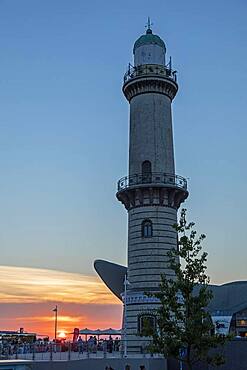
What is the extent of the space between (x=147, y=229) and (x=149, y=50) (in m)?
14.3

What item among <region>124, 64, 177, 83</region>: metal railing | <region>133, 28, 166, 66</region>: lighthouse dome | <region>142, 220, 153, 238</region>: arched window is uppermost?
<region>133, 28, 166, 66</region>: lighthouse dome

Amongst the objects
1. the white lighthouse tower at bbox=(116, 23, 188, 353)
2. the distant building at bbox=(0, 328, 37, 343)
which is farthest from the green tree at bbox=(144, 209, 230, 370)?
the distant building at bbox=(0, 328, 37, 343)

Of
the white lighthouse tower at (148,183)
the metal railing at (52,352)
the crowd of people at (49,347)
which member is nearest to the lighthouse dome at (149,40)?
the white lighthouse tower at (148,183)

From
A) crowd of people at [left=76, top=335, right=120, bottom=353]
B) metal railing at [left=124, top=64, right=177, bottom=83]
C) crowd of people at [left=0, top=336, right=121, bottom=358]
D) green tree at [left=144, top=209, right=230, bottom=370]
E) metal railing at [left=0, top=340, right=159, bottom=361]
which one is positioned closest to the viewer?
green tree at [left=144, top=209, right=230, bottom=370]

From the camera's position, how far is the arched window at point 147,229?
4034 cm

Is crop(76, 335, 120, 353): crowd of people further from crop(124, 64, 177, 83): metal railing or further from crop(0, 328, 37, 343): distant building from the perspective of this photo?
crop(124, 64, 177, 83): metal railing

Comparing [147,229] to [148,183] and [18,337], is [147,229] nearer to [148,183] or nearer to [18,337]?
[148,183]

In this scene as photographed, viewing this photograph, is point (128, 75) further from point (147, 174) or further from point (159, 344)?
point (159, 344)

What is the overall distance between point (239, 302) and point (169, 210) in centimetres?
2870

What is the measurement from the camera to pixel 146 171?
137ft

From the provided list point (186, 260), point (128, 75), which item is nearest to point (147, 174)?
point (128, 75)

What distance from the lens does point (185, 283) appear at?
2178 cm

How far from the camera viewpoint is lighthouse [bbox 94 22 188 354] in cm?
3944

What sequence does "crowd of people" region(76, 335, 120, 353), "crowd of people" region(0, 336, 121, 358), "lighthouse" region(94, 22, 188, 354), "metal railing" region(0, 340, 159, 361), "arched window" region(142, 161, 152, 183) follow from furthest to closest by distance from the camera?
"arched window" region(142, 161, 152, 183)
"lighthouse" region(94, 22, 188, 354)
"crowd of people" region(76, 335, 120, 353)
"crowd of people" region(0, 336, 121, 358)
"metal railing" region(0, 340, 159, 361)
